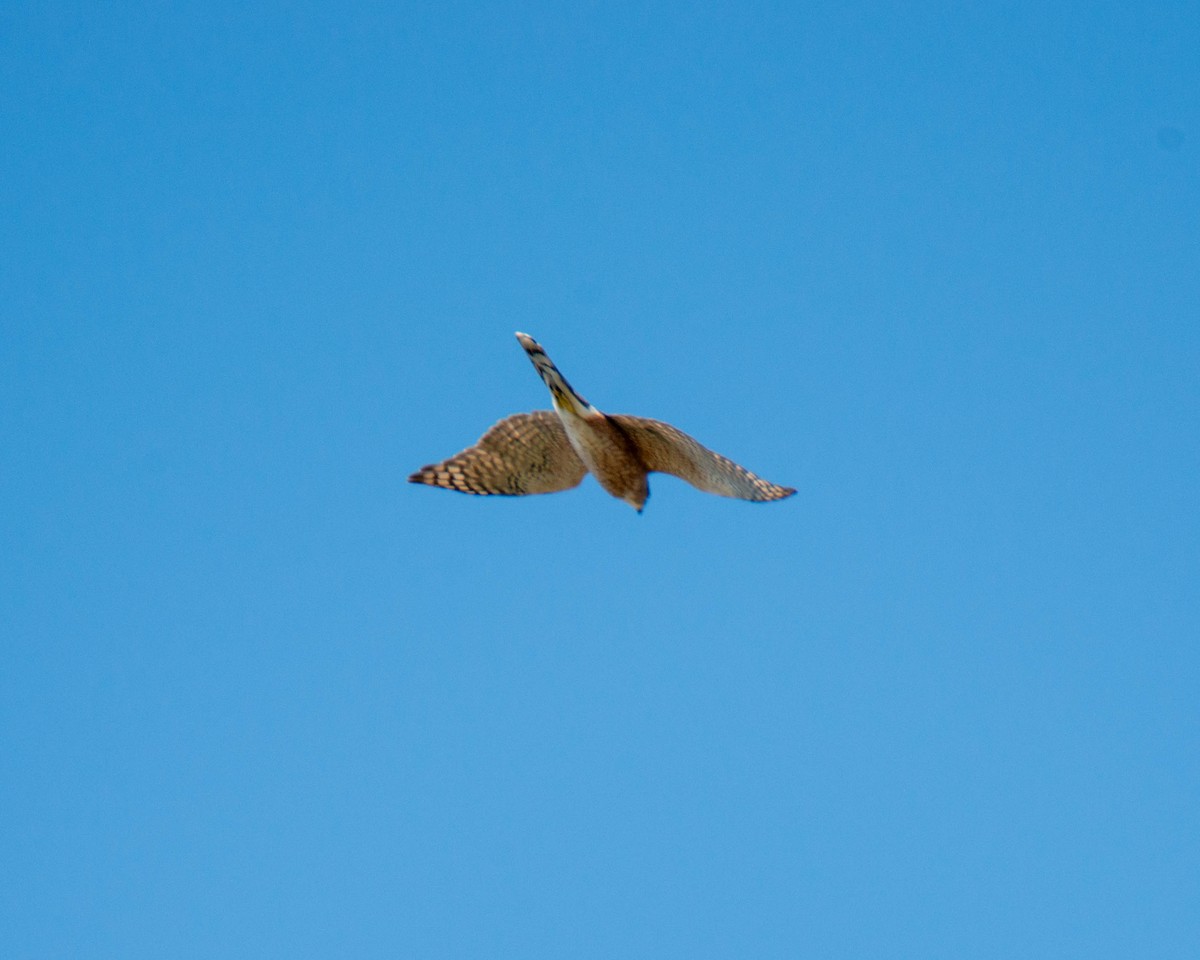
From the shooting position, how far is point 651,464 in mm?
12562

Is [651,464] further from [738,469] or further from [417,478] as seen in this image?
[417,478]

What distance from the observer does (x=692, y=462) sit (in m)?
12.0

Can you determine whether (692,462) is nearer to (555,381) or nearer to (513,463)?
(555,381)

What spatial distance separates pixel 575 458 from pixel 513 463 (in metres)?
0.56

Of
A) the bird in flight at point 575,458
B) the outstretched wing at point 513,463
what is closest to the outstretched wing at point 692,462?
the bird in flight at point 575,458

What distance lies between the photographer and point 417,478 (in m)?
12.7

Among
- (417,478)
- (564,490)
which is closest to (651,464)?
(564,490)

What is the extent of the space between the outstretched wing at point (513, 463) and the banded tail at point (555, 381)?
2.07ft

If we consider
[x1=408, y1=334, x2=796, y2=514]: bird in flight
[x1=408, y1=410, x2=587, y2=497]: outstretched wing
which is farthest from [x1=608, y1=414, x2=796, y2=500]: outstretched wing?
[x1=408, y1=410, x2=587, y2=497]: outstretched wing

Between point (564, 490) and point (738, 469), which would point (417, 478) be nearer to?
point (564, 490)

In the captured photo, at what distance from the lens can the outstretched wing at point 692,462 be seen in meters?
11.6

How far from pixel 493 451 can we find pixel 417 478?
0.69 metres

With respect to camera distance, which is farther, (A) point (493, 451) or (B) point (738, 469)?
(A) point (493, 451)

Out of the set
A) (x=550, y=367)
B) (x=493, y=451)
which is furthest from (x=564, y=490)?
(x=550, y=367)
